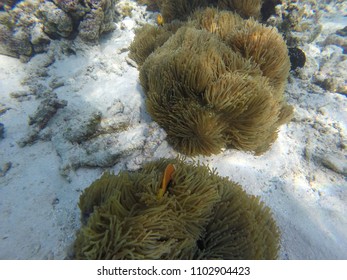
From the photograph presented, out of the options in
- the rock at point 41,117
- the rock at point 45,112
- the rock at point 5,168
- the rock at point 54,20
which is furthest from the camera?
the rock at point 54,20

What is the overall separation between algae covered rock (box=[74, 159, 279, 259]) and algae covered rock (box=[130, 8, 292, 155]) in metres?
0.74

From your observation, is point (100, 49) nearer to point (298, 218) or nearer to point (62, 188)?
point (62, 188)

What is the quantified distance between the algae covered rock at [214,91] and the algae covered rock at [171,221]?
0.74 meters

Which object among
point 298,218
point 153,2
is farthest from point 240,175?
point 153,2

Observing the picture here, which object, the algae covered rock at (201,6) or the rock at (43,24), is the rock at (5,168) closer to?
the rock at (43,24)

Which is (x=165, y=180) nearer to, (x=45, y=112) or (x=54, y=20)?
(x=45, y=112)

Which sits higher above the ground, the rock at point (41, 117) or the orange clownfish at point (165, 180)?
the orange clownfish at point (165, 180)

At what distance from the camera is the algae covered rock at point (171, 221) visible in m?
1.94

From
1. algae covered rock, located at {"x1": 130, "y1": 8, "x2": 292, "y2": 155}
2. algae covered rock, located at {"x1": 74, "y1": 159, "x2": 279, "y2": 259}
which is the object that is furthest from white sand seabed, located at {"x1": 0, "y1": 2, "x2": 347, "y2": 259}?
algae covered rock, located at {"x1": 74, "y1": 159, "x2": 279, "y2": 259}

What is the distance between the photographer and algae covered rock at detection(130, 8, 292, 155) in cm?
299

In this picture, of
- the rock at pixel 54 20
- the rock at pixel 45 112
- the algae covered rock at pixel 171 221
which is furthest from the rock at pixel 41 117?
the rock at pixel 54 20

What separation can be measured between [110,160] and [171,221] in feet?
4.35

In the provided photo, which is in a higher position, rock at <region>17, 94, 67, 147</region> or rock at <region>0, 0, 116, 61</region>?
rock at <region>0, 0, 116, 61</region>

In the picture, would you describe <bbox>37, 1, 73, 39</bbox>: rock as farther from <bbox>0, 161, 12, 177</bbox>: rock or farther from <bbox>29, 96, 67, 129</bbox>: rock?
<bbox>0, 161, 12, 177</bbox>: rock
